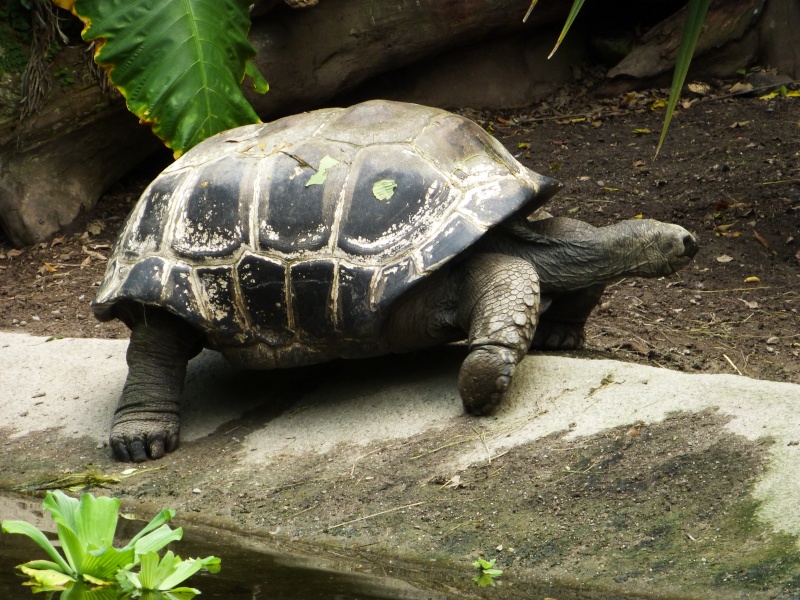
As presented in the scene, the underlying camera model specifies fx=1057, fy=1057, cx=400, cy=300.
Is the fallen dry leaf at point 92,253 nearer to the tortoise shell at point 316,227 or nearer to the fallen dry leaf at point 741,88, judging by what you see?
the tortoise shell at point 316,227

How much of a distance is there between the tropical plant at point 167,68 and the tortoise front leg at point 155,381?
5.52 ft

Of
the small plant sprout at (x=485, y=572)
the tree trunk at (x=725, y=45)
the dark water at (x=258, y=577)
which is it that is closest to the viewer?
the dark water at (x=258, y=577)

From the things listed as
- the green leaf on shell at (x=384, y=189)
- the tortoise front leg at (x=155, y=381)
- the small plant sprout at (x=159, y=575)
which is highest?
the green leaf on shell at (x=384, y=189)

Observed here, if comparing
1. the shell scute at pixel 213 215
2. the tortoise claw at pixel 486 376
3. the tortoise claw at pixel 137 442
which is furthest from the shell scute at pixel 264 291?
the tortoise claw at pixel 486 376

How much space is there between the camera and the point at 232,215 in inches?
186

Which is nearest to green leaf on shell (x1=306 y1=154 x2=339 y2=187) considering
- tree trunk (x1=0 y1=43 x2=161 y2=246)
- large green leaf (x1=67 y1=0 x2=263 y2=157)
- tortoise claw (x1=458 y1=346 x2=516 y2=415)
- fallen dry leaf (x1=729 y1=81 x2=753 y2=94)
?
tortoise claw (x1=458 y1=346 x2=516 y2=415)

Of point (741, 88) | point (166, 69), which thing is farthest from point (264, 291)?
point (741, 88)

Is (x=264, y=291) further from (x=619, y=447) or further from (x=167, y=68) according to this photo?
(x=167, y=68)

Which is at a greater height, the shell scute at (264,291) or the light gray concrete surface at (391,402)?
the shell scute at (264,291)

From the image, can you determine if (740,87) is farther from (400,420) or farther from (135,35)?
(400,420)

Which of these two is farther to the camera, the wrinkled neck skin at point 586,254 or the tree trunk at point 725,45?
the tree trunk at point 725,45

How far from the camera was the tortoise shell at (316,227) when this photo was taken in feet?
14.8

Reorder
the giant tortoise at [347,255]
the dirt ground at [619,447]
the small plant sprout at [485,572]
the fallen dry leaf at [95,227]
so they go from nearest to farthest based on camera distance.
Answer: the small plant sprout at [485,572], the dirt ground at [619,447], the giant tortoise at [347,255], the fallen dry leaf at [95,227]

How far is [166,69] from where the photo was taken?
247 inches
